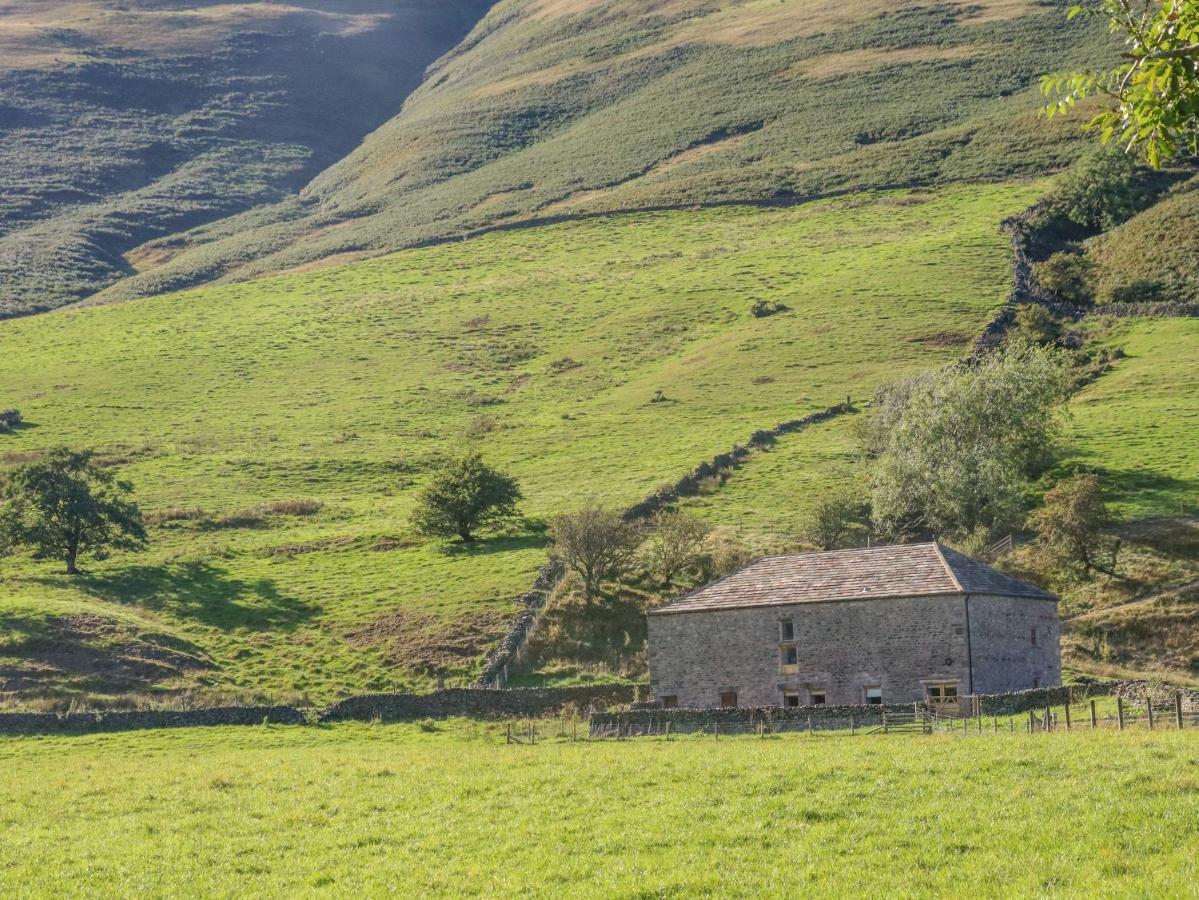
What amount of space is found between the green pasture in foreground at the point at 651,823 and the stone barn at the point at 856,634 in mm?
12825

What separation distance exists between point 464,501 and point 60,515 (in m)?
19.1

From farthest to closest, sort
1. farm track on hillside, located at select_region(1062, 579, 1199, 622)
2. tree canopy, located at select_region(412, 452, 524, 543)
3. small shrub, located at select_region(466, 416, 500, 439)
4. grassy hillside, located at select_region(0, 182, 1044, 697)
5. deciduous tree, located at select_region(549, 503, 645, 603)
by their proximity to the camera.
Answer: small shrub, located at select_region(466, 416, 500, 439)
tree canopy, located at select_region(412, 452, 524, 543)
deciduous tree, located at select_region(549, 503, 645, 603)
grassy hillside, located at select_region(0, 182, 1044, 697)
farm track on hillside, located at select_region(1062, 579, 1199, 622)

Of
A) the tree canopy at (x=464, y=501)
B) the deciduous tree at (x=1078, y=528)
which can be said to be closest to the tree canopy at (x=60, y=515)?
the tree canopy at (x=464, y=501)

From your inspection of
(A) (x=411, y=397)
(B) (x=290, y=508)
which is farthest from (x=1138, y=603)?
(A) (x=411, y=397)

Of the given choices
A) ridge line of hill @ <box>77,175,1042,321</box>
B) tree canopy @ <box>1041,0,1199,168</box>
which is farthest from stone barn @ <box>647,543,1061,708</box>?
ridge line of hill @ <box>77,175,1042,321</box>

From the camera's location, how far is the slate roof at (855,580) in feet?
145

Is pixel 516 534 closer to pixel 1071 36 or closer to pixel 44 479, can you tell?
pixel 44 479

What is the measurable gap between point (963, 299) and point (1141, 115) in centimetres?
9774

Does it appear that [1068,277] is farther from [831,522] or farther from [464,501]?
[464,501]

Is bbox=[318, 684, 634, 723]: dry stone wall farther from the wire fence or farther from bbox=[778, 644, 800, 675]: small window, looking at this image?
bbox=[778, 644, 800, 675]: small window

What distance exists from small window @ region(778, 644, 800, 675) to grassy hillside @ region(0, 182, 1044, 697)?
12.5 meters

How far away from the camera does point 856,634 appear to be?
147 feet

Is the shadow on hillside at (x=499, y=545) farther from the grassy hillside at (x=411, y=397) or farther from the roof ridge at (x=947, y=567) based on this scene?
the roof ridge at (x=947, y=567)

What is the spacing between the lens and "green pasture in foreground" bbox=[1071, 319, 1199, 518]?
65312mm
